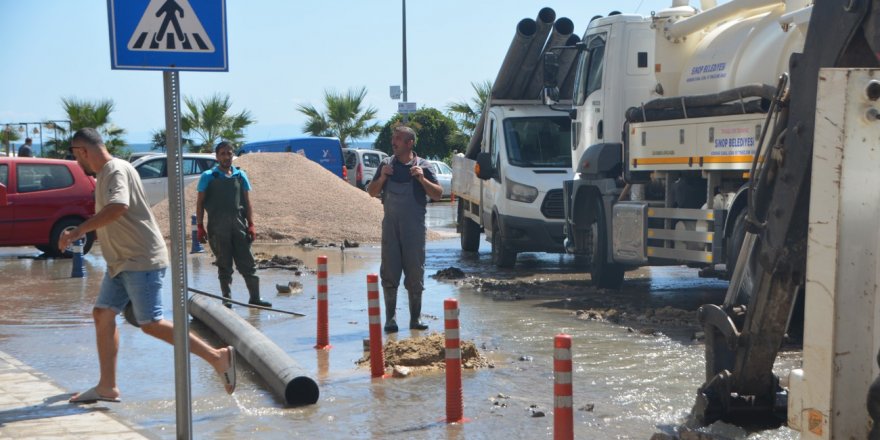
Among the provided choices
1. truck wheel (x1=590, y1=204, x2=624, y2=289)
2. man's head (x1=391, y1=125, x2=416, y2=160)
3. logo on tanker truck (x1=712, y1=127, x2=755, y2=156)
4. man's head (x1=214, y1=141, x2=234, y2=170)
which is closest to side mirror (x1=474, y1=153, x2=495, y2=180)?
truck wheel (x1=590, y1=204, x2=624, y2=289)

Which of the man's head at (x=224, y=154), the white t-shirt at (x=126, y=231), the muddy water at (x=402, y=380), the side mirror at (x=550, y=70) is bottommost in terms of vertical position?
the muddy water at (x=402, y=380)

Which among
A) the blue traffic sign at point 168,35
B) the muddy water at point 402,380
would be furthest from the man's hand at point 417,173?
the blue traffic sign at point 168,35

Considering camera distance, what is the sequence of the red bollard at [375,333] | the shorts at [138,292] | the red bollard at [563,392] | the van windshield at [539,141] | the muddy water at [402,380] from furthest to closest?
the van windshield at [539,141] → the red bollard at [375,333] → the shorts at [138,292] → the muddy water at [402,380] → the red bollard at [563,392]

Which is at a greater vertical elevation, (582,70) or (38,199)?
(582,70)

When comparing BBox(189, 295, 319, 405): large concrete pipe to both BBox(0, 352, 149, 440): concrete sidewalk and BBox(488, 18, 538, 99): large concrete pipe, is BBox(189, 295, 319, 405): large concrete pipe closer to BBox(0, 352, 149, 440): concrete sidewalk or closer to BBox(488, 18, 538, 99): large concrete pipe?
BBox(0, 352, 149, 440): concrete sidewalk

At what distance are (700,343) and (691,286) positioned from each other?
534 cm

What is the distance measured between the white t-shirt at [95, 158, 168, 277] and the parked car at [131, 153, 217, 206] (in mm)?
19674

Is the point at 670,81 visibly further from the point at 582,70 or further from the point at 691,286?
the point at 691,286

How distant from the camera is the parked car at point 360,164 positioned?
41.4m

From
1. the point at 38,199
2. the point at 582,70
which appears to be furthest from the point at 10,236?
the point at 582,70

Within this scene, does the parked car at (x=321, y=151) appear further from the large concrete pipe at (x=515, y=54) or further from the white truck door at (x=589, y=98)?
the white truck door at (x=589, y=98)

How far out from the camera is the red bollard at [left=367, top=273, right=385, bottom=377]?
8.54 metres

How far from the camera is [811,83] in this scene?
528 centimetres

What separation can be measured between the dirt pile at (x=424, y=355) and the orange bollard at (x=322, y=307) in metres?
0.80
